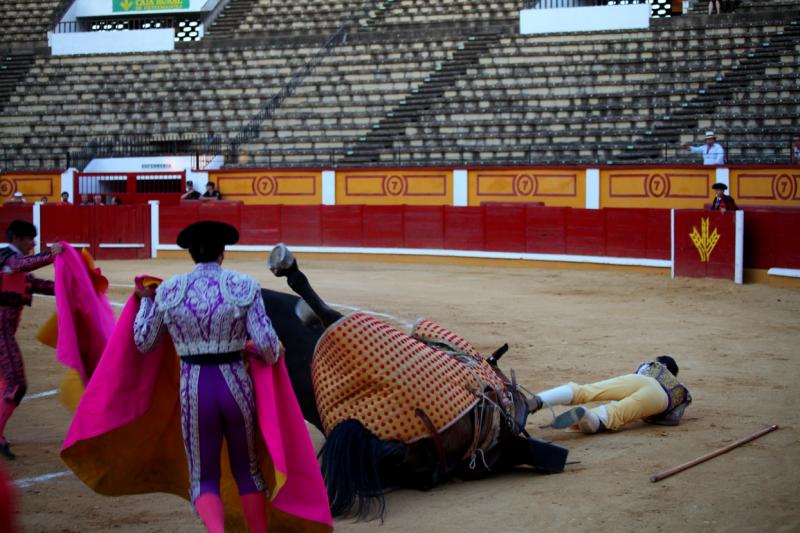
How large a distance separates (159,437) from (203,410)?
531 mm

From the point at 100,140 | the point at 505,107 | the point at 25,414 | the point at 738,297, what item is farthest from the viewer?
the point at 100,140

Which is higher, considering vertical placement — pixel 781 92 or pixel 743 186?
pixel 781 92

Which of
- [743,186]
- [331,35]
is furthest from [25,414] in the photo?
[331,35]

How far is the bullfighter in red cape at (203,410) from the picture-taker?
3.67m

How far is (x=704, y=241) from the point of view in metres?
13.8

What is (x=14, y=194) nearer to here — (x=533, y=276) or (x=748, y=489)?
(x=533, y=276)

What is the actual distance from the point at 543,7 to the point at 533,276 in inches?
321

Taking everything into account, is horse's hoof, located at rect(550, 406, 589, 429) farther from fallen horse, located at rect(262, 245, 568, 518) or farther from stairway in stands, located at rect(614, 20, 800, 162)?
stairway in stands, located at rect(614, 20, 800, 162)

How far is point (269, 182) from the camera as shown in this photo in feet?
65.7

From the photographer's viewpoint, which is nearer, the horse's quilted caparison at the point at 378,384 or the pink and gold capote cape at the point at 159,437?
the pink and gold capote cape at the point at 159,437

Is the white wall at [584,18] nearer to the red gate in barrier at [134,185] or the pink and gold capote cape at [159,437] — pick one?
the red gate in barrier at [134,185]

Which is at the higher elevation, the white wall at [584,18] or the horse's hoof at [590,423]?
the white wall at [584,18]

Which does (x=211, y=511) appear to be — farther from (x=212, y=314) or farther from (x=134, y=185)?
(x=134, y=185)

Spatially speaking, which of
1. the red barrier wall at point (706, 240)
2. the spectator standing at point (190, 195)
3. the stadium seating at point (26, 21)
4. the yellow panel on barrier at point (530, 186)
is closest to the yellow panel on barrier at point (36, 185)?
the spectator standing at point (190, 195)
